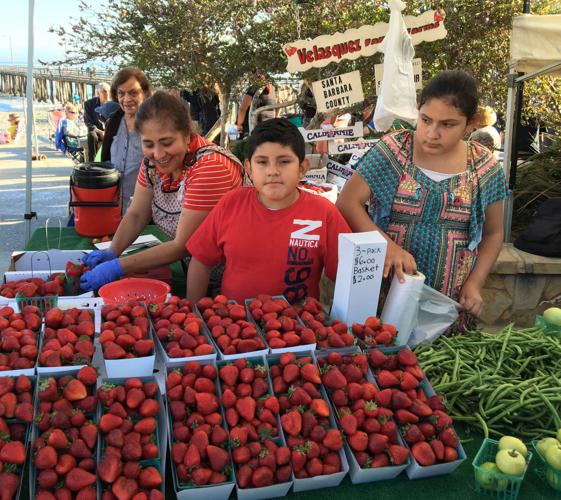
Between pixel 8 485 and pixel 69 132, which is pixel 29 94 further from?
pixel 69 132

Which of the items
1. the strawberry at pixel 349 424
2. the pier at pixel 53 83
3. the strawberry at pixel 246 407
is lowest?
the strawberry at pixel 349 424

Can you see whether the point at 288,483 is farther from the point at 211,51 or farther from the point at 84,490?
the point at 211,51

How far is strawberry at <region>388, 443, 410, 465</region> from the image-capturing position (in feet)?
4.98

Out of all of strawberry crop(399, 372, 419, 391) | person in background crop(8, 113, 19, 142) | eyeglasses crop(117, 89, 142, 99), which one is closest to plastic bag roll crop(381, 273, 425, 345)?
strawberry crop(399, 372, 419, 391)

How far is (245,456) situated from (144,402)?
0.32 meters

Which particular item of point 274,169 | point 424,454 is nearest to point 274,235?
point 274,169

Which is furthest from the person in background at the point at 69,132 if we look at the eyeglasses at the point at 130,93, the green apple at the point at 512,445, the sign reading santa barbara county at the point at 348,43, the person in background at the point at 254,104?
the green apple at the point at 512,445


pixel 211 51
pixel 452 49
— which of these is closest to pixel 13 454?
pixel 211 51

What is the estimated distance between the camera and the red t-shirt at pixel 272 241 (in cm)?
241

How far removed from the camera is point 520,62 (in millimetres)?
4336

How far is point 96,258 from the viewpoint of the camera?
2.68 metres

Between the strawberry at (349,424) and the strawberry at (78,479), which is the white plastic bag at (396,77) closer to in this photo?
the strawberry at (349,424)

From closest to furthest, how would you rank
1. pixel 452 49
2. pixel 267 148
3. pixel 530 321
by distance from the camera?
pixel 267 148, pixel 530 321, pixel 452 49

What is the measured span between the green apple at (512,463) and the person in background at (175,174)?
172 cm
